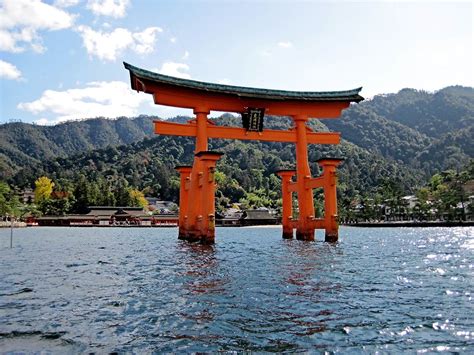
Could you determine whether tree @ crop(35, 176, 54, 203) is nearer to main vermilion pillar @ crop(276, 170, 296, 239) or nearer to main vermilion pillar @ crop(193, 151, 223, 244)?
main vermilion pillar @ crop(276, 170, 296, 239)

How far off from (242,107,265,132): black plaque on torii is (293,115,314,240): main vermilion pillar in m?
2.41

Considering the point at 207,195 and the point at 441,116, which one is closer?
the point at 207,195

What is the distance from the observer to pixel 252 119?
24.1 meters

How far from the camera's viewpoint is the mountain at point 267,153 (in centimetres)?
11650

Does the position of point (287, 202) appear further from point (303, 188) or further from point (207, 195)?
point (207, 195)

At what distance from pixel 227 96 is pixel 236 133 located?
2.16 metres

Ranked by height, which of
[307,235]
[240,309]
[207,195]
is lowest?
[240,309]

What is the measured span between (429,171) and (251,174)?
2147 inches

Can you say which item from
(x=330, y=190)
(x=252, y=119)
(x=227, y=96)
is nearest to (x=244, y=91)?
(x=227, y=96)

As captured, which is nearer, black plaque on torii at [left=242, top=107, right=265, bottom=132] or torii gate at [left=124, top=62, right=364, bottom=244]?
torii gate at [left=124, top=62, right=364, bottom=244]

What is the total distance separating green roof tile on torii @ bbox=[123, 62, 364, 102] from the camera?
20.9 meters

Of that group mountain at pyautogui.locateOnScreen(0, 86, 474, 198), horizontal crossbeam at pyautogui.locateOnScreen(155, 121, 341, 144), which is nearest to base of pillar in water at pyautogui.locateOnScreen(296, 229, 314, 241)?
horizontal crossbeam at pyautogui.locateOnScreen(155, 121, 341, 144)

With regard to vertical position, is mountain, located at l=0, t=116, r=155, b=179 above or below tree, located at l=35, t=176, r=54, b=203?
above

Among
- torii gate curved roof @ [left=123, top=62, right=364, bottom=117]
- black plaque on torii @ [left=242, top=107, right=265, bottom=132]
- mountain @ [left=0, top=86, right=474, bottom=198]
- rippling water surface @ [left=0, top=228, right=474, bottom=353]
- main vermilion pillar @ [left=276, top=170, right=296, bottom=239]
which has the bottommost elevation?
rippling water surface @ [left=0, top=228, right=474, bottom=353]
